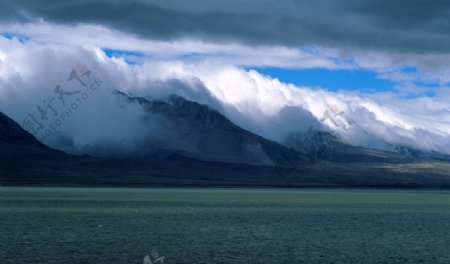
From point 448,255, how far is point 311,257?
1085cm

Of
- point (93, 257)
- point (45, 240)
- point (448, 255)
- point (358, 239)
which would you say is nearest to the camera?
point (93, 257)

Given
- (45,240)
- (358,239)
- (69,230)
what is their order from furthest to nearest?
(69,230)
(358,239)
(45,240)

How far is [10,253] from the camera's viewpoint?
178 ft

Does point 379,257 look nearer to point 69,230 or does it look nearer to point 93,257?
point 93,257

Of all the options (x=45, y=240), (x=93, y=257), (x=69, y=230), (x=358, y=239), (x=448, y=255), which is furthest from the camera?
(x=69, y=230)

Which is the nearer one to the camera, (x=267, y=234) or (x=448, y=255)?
(x=448, y=255)

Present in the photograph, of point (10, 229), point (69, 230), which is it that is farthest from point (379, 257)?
point (10, 229)

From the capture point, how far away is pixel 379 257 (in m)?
55.3

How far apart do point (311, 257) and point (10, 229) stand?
3582 cm

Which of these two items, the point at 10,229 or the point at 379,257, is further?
the point at 10,229

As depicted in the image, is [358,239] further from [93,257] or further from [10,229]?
[10,229]

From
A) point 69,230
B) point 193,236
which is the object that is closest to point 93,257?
point 193,236

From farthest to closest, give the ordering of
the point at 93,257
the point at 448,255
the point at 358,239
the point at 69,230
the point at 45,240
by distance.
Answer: the point at 69,230
the point at 358,239
the point at 45,240
the point at 448,255
the point at 93,257

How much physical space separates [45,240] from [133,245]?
8.66 meters
